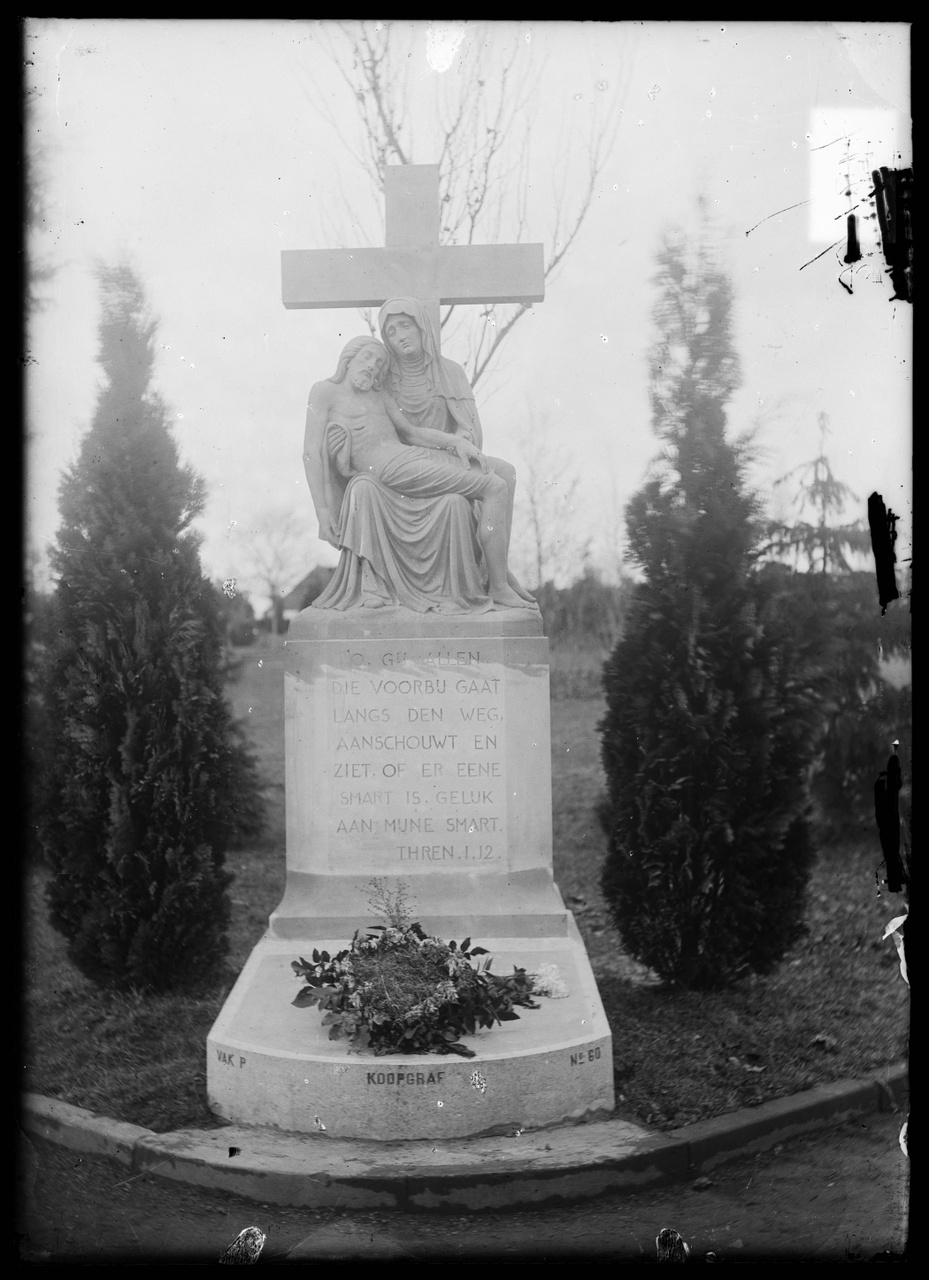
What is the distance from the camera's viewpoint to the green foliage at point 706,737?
619 centimetres

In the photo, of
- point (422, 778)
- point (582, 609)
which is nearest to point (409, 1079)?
point (422, 778)

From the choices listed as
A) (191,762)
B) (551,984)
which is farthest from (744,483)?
(191,762)

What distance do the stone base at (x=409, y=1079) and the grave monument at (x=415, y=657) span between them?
1.07 ft

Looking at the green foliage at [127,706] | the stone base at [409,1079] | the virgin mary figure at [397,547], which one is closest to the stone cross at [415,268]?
the virgin mary figure at [397,547]

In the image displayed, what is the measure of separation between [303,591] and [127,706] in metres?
2.14

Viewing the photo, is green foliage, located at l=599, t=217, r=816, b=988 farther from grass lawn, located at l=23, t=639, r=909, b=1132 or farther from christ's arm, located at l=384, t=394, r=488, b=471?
christ's arm, located at l=384, t=394, r=488, b=471

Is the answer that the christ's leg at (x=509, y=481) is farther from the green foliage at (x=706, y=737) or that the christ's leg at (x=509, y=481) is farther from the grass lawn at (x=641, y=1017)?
the grass lawn at (x=641, y=1017)

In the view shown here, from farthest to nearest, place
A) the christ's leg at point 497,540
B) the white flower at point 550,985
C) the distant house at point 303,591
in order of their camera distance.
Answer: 1. the distant house at point 303,591
2. the christ's leg at point 497,540
3. the white flower at point 550,985

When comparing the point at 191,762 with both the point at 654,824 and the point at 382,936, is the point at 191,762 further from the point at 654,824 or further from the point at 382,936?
the point at 654,824

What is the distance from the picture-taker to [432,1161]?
4.45 m

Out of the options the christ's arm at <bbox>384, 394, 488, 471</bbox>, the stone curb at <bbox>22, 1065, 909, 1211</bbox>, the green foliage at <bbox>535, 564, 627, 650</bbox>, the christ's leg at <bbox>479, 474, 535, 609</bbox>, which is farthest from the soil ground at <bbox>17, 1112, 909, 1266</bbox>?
the green foliage at <bbox>535, 564, 627, 650</bbox>

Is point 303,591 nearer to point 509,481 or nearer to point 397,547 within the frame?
point 397,547

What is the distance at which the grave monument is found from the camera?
18.4ft

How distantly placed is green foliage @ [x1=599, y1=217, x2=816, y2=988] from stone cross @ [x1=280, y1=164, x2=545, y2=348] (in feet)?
4.12
